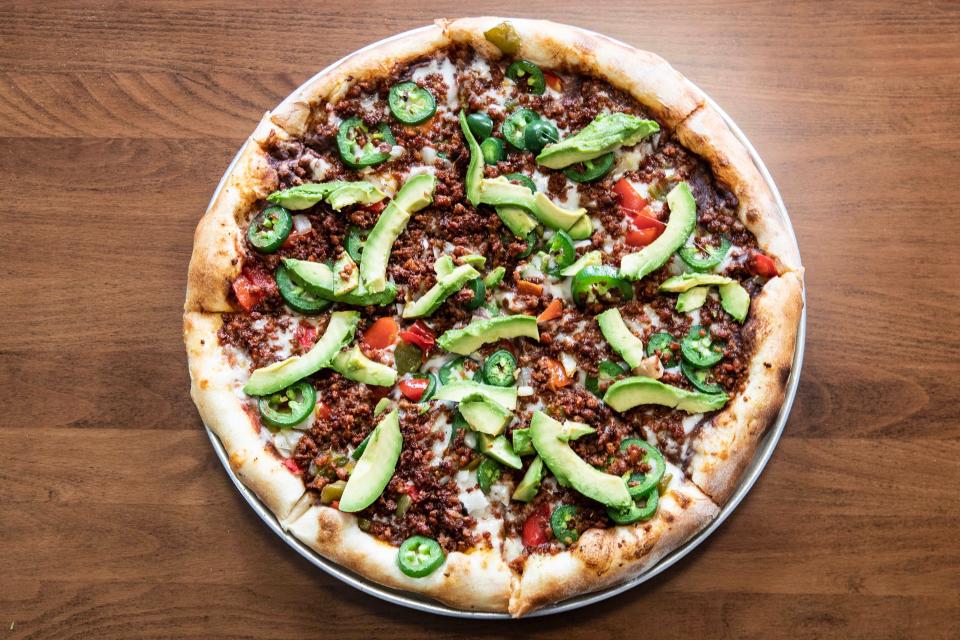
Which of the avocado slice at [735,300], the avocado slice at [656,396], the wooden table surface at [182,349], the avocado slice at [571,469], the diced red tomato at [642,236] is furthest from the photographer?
the wooden table surface at [182,349]

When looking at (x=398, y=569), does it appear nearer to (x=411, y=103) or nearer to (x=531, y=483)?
(x=531, y=483)

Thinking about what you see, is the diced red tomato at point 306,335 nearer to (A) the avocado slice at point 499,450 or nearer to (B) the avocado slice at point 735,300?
(A) the avocado slice at point 499,450

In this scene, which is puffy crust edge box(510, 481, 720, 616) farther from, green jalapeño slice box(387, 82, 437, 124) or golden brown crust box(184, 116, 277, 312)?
green jalapeño slice box(387, 82, 437, 124)

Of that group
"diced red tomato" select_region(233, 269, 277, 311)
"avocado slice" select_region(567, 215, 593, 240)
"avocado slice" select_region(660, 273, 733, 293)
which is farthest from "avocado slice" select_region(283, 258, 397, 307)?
"avocado slice" select_region(660, 273, 733, 293)

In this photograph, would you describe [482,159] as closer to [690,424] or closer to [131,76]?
[690,424]

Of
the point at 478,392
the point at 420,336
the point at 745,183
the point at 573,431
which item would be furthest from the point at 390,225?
the point at 745,183

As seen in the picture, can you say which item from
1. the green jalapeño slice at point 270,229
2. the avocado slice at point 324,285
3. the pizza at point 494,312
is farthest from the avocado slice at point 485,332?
the green jalapeño slice at point 270,229

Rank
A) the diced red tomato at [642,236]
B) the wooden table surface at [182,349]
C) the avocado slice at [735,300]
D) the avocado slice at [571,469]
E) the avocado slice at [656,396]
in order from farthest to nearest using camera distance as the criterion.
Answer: the wooden table surface at [182,349]
the diced red tomato at [642,236]
the avocado slice at [735,300]
the avocado slice at [656,396]
the avocado slice at [571,469]
